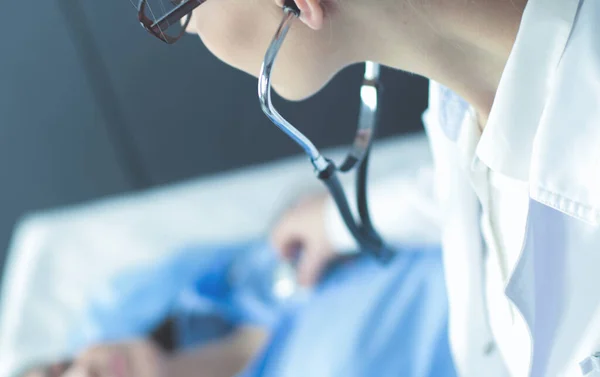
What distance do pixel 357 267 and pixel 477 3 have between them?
66cm

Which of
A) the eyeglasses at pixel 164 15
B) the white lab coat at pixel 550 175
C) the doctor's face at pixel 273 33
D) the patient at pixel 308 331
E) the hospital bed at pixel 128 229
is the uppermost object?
the eyeglasses at pixel 164 15

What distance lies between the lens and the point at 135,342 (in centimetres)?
108

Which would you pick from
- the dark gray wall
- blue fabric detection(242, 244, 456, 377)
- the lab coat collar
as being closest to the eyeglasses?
the lab coat collar

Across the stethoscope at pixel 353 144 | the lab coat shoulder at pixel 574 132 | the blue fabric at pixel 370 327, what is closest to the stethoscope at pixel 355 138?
the stethoscope at pixel 353 144

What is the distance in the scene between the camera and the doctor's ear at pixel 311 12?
20.7 inches

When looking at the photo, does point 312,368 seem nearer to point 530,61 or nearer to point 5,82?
point 530,61

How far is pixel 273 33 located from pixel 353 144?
0.72 ft

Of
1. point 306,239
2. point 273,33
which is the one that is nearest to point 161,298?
point 306,239

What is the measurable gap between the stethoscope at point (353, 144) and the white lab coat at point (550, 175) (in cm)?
8

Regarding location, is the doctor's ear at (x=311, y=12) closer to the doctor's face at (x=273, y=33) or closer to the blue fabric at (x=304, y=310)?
the doctor's face at (x=273, y=33)

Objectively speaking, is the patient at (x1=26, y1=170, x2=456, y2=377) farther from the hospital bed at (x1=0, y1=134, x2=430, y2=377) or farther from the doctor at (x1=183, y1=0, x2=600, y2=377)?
the doctor at (x1=183, y1=0, x2=600, y2=377)

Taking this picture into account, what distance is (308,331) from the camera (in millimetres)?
1041

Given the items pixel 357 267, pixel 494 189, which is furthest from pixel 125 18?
pixel 494 189

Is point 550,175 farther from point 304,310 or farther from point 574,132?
point 304,310
